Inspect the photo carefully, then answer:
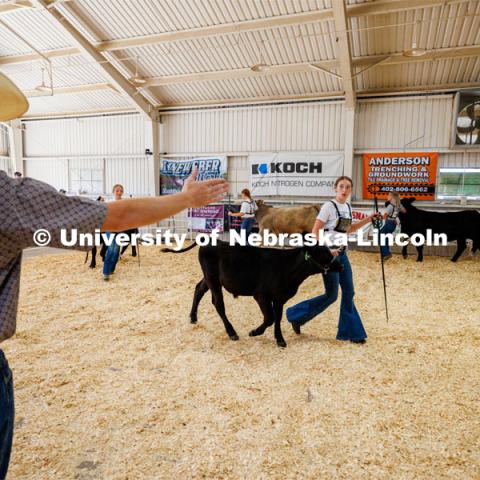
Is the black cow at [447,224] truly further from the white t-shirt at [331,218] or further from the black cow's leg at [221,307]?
the black cow's leg at [221,307]

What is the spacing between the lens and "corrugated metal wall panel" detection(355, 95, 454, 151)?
10397mm

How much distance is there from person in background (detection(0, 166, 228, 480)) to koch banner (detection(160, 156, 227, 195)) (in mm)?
11516

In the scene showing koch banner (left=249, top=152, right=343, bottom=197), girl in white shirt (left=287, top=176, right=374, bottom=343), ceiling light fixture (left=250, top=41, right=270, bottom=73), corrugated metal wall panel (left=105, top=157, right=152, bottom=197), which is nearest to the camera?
girl in white shirt (left=287, top=176, right=374, bottom=343)

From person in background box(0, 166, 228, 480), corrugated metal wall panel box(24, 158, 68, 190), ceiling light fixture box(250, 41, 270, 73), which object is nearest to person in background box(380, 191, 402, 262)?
ceiling light fixture box(250, 41, 270, 73)

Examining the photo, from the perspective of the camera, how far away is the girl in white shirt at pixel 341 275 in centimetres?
349

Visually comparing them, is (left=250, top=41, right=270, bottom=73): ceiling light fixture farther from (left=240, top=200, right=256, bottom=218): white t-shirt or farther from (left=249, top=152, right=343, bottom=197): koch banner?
(left=240, top=200, right=256, bottom=218): white t-shirt

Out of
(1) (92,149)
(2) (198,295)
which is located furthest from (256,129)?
(2) (198,295)

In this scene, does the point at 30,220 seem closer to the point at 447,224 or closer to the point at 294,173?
the point at 447,224

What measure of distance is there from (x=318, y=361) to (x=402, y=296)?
318cm

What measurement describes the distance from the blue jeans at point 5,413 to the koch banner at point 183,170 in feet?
38.3

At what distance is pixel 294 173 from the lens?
1162 centimetres

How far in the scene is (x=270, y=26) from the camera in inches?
335

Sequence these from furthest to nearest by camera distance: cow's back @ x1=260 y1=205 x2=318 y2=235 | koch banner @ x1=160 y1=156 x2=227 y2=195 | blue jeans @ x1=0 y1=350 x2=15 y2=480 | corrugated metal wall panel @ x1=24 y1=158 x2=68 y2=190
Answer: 1. corrugated metal wall panel @ x1=24 y1=158 x2=68 y2=190
2. koch banner @ x1=160 y1=156 x2=227 y2=195
3. cow's back @ x1=260 y1=205 x2=318 y2=235
4. blue jeans @ x1=0 y1=350 x2=15 y2=480

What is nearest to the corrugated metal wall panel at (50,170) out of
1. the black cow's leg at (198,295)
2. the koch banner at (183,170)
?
the koch banner at (183,170)
